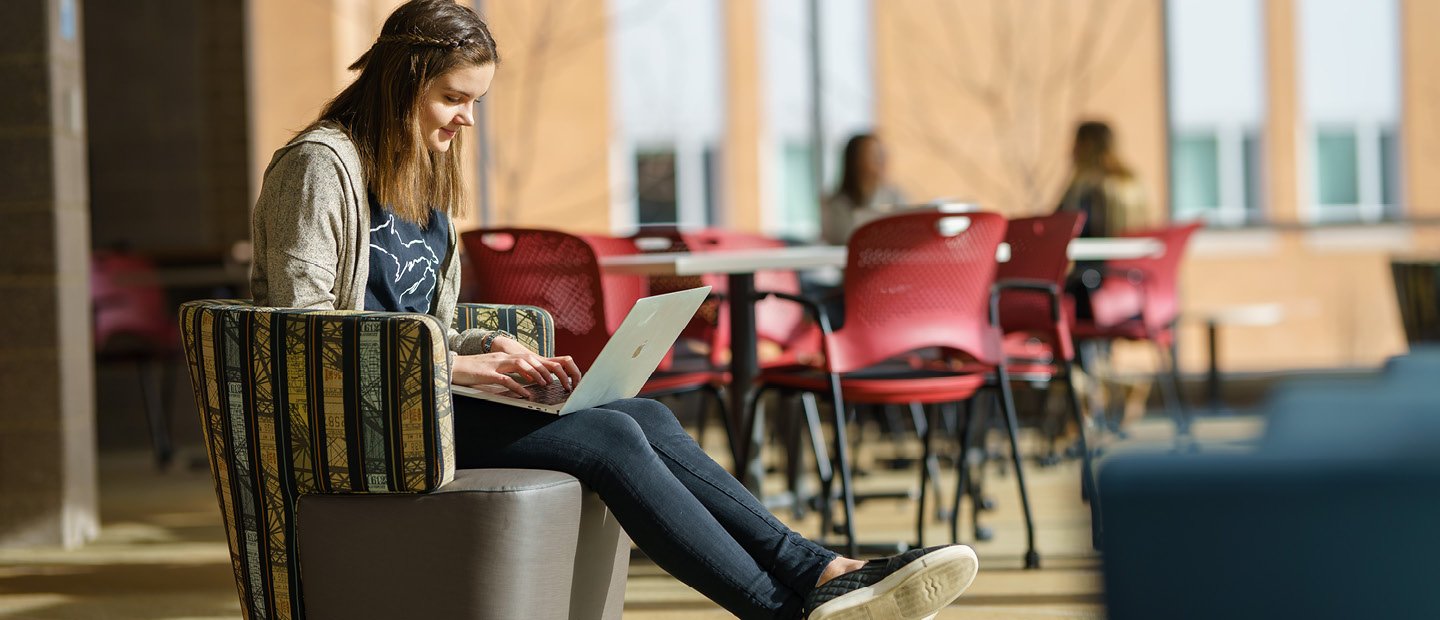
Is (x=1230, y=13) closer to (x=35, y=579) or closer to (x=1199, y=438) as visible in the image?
(x=35, y=579)

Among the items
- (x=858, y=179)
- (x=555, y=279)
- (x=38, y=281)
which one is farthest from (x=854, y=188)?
(x=38, y=281)

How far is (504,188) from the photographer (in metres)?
9.34

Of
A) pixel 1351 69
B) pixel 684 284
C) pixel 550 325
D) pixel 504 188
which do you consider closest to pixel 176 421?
pixel 504 188

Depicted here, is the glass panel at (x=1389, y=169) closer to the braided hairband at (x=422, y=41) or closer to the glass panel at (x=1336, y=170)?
the glass panel at (x=1336, y=170)

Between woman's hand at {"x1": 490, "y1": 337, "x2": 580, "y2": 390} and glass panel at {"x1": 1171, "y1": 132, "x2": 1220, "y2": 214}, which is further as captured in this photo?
glass panel at {"x1": 1171, "y1": 132, "x2": 1220, "y2": 214}

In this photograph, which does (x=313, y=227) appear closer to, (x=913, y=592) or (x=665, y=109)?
(x=913, y=592)

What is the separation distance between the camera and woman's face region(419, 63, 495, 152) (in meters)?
2.41

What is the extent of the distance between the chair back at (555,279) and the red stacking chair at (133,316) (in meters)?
3.10

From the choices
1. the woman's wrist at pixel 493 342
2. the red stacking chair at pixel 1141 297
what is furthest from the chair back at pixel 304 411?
the red stacking chair at pixel 1141 297

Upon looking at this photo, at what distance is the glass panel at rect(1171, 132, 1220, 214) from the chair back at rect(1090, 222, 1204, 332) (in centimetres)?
585

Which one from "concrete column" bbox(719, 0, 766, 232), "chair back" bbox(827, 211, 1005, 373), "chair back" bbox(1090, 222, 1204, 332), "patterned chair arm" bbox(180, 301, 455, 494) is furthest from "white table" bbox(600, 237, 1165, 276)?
"concrete column" bbox(719, 0, 766, 232)

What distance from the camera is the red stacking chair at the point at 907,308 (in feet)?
11.5

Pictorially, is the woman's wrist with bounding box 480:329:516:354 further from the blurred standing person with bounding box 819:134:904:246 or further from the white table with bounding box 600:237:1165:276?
the blurred standing person with bounding box 819:134:904:246

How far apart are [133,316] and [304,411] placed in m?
4.58
